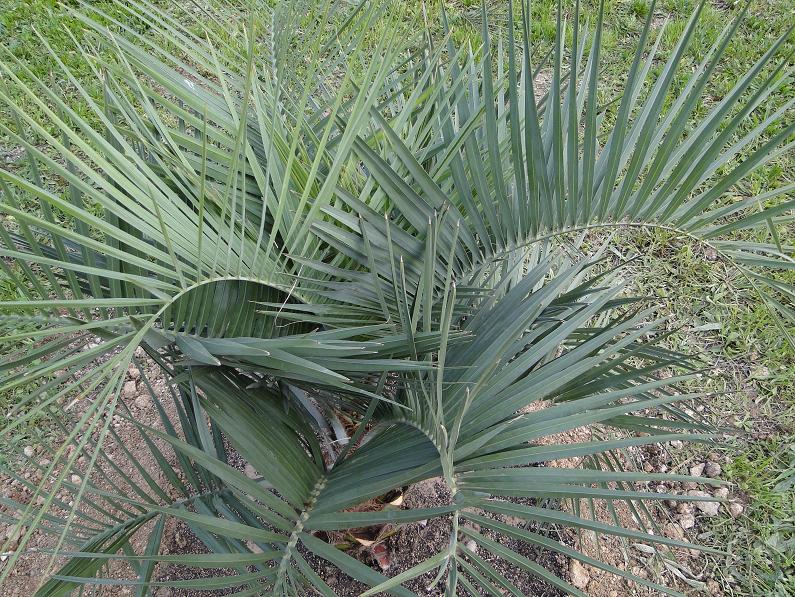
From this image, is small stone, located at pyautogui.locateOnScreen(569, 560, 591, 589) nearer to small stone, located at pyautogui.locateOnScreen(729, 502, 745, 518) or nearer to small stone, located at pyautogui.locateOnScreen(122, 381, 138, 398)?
small stone, located at pyautogui.locateOnScreen(729, 502, 745, 518)

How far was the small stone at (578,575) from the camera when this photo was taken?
4.63 ft

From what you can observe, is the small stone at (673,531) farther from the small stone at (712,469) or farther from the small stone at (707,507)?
the small stone at (712,469)

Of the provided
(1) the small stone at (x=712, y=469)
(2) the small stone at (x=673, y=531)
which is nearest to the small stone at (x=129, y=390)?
(2) the small stone at (x=673, y=531)

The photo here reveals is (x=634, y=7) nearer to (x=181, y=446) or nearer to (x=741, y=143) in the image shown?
(x=741, y=143)

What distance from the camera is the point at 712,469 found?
1.64m

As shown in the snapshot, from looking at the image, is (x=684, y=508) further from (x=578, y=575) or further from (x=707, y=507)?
(x=578, y=575)

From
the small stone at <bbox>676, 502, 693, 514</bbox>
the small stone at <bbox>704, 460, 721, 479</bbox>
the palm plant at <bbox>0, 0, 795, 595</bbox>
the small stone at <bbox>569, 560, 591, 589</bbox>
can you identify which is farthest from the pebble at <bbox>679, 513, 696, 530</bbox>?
the palm plant at <bbox>0, 0, 795, 595</bbox>

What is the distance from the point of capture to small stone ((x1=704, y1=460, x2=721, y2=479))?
64.2 inches

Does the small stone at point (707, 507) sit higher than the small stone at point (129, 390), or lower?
lower

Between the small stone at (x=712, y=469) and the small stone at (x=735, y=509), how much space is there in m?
0.09

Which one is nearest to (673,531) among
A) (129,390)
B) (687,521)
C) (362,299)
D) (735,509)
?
(687,521)

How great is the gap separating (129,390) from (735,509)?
1.62 meters

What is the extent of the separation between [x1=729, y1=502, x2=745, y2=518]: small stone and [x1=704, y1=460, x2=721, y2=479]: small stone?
0.09m

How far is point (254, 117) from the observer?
1136mm
